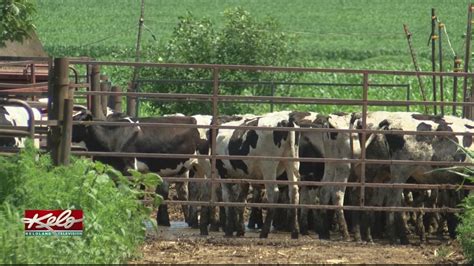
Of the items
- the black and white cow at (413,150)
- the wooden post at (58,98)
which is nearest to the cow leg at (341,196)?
the black and white cow at (413,150)

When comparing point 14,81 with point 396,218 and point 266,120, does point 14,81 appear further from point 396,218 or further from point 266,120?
point 396,218

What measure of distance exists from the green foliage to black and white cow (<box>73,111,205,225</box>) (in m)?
4.69

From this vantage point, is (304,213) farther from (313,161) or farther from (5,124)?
(5,124)

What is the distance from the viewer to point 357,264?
37.3ft

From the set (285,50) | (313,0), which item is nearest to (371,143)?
(285,50)

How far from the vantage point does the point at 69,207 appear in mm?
10242

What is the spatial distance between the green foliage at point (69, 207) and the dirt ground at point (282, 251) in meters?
0.77

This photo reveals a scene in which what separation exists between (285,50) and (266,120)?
1291cm

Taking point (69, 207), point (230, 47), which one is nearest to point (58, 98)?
point (69, 207)

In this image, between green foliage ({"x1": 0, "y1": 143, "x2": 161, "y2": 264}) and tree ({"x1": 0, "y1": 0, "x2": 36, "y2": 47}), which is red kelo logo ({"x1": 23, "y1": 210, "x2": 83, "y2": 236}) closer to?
green foliage ({"x1": 0, "y1": 143, "x2": 161, "y2": 264})

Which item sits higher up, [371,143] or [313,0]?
[313,0]

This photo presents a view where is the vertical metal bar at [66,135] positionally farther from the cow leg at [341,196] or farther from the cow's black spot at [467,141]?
the cow's black spot at [467,141]

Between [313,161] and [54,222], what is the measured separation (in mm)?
5167

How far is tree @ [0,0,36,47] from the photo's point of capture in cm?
1517
